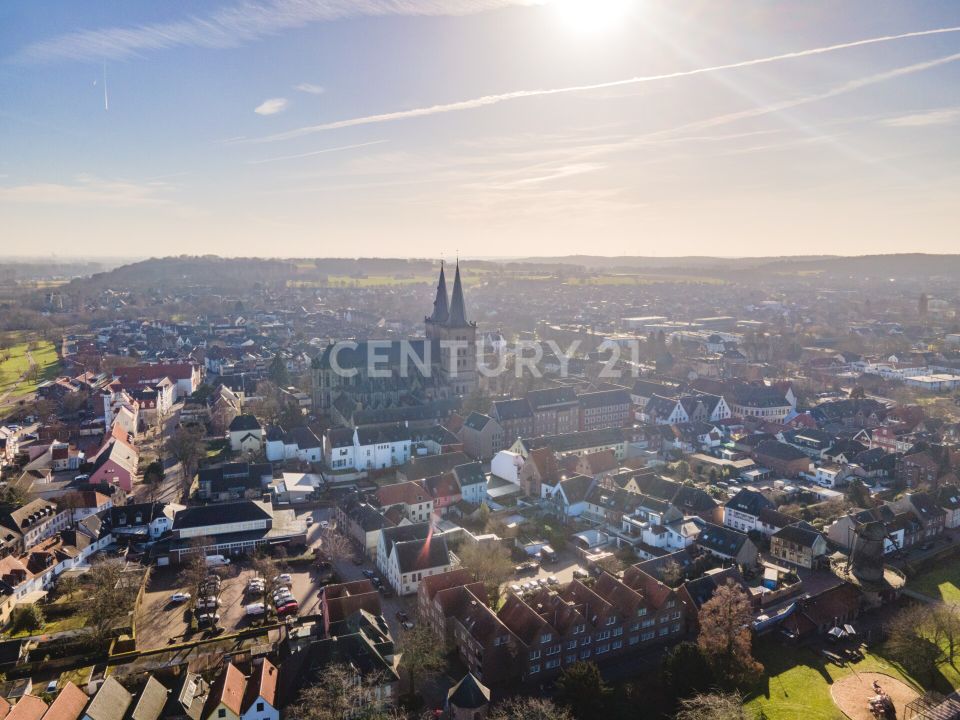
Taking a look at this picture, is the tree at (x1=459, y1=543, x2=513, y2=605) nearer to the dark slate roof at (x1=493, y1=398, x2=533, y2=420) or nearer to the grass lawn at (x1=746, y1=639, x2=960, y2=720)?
the grass lawn at (x1=746, y1=639, x2=960, y2=720)

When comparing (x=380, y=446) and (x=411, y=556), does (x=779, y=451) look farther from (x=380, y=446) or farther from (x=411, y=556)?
(x=411, y=556)

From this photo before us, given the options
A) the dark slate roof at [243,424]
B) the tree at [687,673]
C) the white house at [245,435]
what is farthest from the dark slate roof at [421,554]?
the dark slate roof at [243,424]

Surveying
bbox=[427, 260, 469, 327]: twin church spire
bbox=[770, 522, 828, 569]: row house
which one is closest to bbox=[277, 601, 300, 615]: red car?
bbox=[770, 522, 828, 569]: row house

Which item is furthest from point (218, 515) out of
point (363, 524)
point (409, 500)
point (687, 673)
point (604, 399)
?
point (604, 399)

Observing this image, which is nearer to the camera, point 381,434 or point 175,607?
point 175,607

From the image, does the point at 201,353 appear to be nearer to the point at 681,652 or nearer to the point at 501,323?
the point at 501,323

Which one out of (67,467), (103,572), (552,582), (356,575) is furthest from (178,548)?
(67,467)

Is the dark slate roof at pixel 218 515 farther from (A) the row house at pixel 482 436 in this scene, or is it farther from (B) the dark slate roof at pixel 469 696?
(B) the dark slate roof at pixel 469 696
